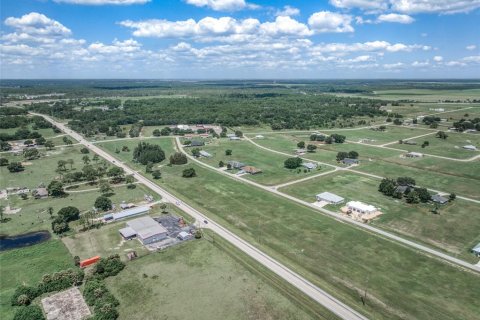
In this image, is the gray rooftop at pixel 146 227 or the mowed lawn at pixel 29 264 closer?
the mowed lawn at pixel 29 264

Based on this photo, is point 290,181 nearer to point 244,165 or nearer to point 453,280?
point 244,165

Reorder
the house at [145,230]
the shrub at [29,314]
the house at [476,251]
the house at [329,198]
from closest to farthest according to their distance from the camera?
the shrub at [29,314]
the house at [476,251]
the house at [145,230]
the house at [329,198]

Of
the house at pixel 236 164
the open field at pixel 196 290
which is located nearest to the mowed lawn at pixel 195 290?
the open field at pixel 196 290

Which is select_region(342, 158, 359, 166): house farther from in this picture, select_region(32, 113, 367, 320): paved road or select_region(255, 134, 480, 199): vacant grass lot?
select_region(32, 113, 367, 320): paved road

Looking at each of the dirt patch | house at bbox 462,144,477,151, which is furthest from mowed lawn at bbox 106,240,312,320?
house at bbox 462,144,477,151

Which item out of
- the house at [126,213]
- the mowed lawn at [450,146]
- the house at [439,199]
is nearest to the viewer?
the house at [126,213]

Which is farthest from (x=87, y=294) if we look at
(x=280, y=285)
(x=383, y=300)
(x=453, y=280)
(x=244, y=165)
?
(x=244, y=165)

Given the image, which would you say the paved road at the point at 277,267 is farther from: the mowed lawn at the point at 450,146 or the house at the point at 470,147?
the house at the point at 470,147

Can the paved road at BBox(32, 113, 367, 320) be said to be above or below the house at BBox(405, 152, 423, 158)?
→ below
